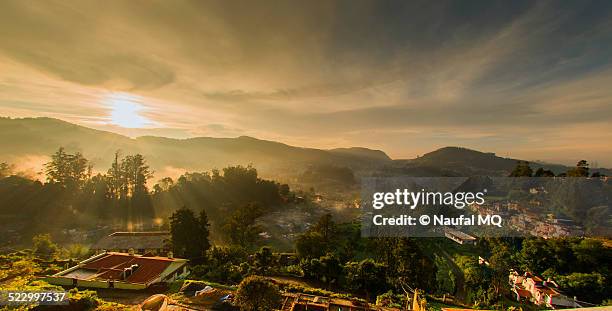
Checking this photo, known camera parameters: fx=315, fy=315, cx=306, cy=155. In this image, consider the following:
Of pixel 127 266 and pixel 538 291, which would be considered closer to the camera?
pixel 127 266

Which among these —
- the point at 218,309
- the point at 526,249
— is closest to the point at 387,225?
the point at 526,249

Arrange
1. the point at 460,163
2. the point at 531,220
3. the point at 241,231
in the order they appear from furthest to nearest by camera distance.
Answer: the point at 460,163 < the point at 531,220 < the point at 241,231

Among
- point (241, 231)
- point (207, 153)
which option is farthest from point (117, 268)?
point (207, 153)

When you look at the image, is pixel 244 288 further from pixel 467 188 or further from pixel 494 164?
pixel 494 164

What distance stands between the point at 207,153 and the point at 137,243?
106 m

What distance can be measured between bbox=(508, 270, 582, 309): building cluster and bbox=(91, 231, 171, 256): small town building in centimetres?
2189

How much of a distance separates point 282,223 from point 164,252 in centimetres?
1517

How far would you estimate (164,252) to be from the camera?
68.1 ft

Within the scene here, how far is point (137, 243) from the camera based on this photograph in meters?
21.9

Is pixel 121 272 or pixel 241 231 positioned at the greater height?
pixel 121 272

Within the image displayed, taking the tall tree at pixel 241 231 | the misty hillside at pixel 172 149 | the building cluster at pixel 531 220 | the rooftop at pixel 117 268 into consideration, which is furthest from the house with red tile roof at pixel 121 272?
the misty hillside at pixel 172 149

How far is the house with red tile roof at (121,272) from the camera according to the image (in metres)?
12.4

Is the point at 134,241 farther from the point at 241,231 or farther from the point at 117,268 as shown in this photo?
the point at 117,268

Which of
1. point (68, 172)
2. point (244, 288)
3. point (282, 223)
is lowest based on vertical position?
point (282, 223)
